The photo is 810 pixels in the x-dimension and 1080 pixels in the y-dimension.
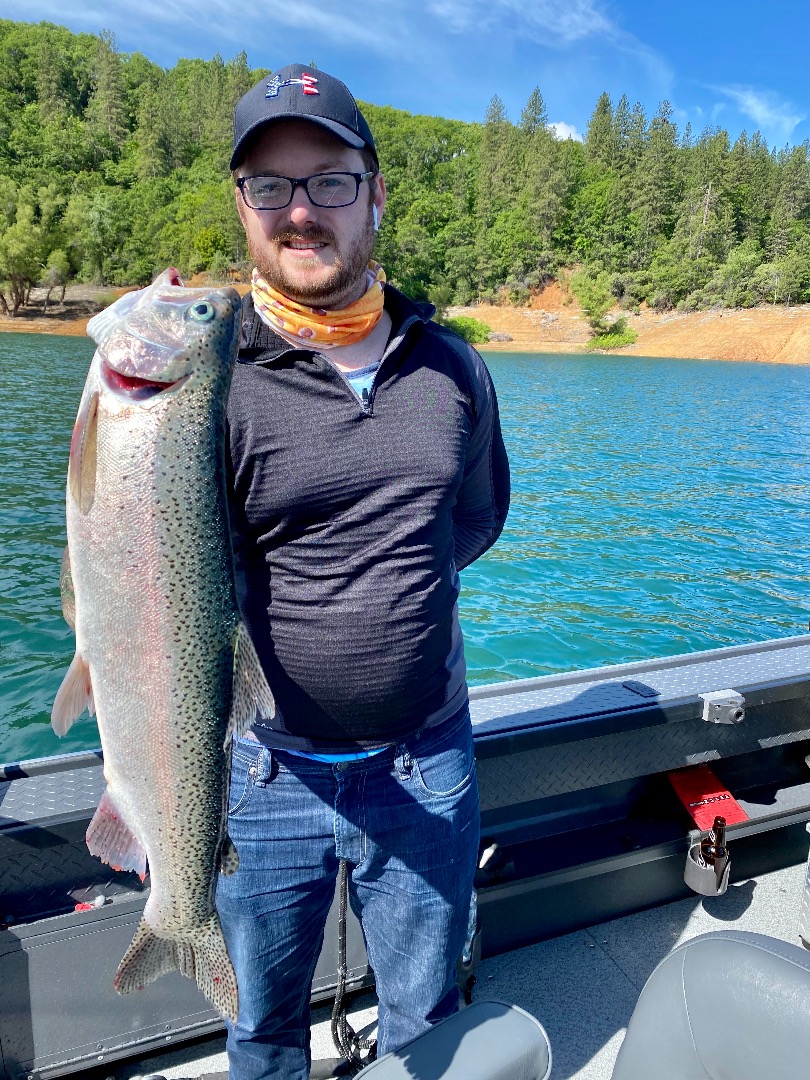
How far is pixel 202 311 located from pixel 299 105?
0.65 meters

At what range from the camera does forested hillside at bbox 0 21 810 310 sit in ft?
222

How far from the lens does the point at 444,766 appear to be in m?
1.99

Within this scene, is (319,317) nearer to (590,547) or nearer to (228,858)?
(228,858)

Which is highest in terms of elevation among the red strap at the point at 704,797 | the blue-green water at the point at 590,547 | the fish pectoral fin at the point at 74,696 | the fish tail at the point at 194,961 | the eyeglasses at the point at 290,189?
the eyeglasses at the point at 290,189

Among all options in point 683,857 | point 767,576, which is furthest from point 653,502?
point 683,857

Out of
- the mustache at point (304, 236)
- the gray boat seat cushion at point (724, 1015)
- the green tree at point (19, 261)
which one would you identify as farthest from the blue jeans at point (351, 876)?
the green tree at point (19, 261)

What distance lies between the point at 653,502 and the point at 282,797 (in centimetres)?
1470

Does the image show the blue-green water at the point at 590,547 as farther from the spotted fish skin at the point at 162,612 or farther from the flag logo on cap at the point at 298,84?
the flag logo on cap at the point at 298,84

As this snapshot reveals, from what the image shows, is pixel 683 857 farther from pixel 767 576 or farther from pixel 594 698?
pixel 767 576

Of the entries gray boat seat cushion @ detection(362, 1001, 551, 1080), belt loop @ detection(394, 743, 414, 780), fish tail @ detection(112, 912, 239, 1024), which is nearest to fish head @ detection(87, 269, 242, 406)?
belt loop @ detection(394, 743, 414, 780)

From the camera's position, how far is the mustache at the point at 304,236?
189 cm

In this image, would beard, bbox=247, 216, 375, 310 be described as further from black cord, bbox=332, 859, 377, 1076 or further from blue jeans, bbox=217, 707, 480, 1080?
black cord, bbox=332, 859, 377, 1076

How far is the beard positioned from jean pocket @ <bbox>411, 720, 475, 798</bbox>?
116 centimetres

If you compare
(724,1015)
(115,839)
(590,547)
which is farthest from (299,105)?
(590,547)
